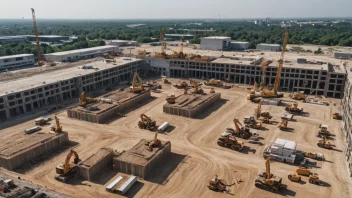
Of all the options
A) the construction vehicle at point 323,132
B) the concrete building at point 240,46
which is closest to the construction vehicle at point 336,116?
the construction vehicle at point 323,132

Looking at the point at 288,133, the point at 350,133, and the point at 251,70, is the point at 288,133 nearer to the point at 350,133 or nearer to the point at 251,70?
the point at 350,133

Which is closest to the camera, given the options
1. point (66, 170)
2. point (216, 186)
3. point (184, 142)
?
point (216, 186)

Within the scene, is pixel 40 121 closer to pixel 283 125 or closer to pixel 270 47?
pixel 283 125

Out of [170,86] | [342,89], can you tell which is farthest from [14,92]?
[342,89]

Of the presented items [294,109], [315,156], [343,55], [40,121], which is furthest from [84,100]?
[343,55]

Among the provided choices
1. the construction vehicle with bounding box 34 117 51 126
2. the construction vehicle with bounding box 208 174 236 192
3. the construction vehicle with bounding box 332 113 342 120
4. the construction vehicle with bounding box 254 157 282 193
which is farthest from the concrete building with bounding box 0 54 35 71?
the construction vehicle with bounding box 332 113 342 120

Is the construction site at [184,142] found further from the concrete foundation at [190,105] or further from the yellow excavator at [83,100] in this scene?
the yellow excavator at [83,100]
